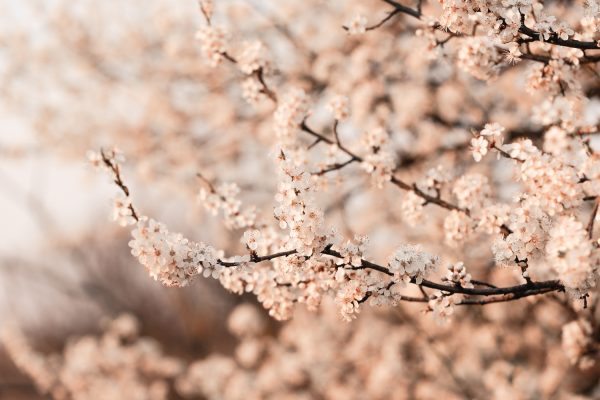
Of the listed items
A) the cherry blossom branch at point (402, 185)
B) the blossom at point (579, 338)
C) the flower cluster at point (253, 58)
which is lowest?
the blossom at point (579, 338)

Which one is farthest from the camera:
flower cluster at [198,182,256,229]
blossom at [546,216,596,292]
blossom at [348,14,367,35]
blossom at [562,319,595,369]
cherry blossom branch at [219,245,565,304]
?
blossom at [562,319,595,369]

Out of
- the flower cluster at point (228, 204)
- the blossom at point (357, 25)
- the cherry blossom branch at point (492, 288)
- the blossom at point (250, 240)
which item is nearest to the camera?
the cherry blossom branch at point (492, 288)

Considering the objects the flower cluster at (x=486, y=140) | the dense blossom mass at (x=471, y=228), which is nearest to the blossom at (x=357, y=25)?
the dense blossom mass at (x=471, y=228)

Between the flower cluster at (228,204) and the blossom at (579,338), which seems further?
the blossom at (579,338)

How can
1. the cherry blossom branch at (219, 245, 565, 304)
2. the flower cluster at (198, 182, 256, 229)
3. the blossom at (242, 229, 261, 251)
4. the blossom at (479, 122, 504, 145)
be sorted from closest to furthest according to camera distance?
the cherry blossom branch at (219, 245, 565, 304), the blossom at (242, 229, 261, 251), the blossom at (479, 122, 504, 145), the flower cluster at (198, 182, 256, 229)

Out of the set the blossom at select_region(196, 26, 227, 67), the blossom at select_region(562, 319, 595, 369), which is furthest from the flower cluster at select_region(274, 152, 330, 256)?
the blossom at select_region(562, 319, 595, 369)

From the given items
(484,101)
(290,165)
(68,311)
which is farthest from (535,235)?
(68,311)

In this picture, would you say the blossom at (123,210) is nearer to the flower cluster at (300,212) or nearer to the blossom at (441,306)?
the flower cluster at (300,212)

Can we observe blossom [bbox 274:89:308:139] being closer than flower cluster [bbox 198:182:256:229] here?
No

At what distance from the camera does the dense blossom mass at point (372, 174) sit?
192 centimetres

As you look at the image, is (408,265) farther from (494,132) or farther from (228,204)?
(228,204)

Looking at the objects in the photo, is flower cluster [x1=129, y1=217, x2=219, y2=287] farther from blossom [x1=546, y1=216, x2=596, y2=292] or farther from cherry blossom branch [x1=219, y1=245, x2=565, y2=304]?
blossom [x1=546, y1=216, x2=596, y2=292]

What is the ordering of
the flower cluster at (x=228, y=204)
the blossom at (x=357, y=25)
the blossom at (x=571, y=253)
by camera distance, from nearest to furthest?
1. the blossom at (x=571, y=253)
2. the flower cluster at (x=228, y=204)
3. the blossom at (x=357, y=25)

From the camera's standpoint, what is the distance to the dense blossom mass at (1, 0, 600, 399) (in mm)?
1915
